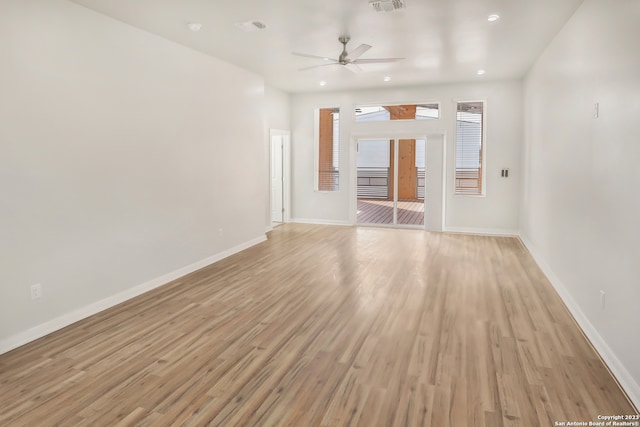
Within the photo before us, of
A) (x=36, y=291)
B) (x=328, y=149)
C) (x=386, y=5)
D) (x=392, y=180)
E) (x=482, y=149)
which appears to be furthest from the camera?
(x=328, y=149)

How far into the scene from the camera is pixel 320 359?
2990 mm

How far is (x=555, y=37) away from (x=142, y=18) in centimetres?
465

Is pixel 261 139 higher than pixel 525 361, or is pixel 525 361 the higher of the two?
pixel 261 139

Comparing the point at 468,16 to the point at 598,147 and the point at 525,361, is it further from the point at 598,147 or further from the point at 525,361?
the point at 525,361

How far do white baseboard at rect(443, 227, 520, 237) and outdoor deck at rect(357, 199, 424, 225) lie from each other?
672mm

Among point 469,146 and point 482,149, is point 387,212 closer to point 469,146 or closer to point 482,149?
point 469,146

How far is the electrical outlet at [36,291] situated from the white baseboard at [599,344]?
432 centimetres

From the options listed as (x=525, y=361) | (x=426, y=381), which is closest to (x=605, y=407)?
(x=525, y=361)

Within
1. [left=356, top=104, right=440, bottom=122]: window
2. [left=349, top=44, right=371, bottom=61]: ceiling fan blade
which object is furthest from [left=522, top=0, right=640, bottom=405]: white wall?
[left=356, top=104, right=440, bottom=122]: window

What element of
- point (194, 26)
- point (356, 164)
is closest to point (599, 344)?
point (194, 26)

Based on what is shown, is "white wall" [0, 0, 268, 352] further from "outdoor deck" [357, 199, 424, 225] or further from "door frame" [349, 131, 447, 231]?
"door frame" [349, 131, 447, 231]

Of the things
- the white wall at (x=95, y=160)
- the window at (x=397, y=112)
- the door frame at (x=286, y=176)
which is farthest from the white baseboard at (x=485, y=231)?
the white wall at (x=95, y=160)

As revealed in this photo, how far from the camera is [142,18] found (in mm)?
4184

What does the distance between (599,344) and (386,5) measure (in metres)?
3.34
